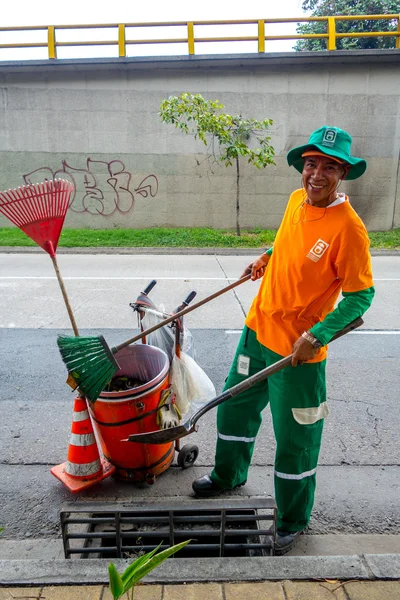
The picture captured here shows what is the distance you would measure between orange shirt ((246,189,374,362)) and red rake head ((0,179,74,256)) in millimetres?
1157

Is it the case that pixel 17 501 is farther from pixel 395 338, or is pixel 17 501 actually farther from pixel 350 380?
pixel 395 338

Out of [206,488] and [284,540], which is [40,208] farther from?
[284,540]

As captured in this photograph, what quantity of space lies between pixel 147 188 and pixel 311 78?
18.1 ft

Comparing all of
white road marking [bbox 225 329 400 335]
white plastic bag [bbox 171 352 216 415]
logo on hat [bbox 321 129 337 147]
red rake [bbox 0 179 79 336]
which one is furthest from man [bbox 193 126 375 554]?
white road marking [bbox 225 329 400 335]

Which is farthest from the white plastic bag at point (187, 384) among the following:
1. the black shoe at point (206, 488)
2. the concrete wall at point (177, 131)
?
the concrete wall at point (177, 131)

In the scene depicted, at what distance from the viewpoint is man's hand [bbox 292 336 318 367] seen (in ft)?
6.74

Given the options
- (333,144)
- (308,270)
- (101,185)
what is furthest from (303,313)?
(101,185)

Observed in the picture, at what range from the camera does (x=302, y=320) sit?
225 cm

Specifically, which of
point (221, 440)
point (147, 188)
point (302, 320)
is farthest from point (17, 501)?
point (147, 188)

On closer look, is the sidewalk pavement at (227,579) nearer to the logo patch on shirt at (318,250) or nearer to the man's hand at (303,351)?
the man's hand at (303,351)

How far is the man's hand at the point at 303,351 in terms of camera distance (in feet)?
6.74

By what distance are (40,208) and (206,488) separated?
180 cm

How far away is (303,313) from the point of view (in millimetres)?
2236

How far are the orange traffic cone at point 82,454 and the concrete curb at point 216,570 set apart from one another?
2.50 ft
